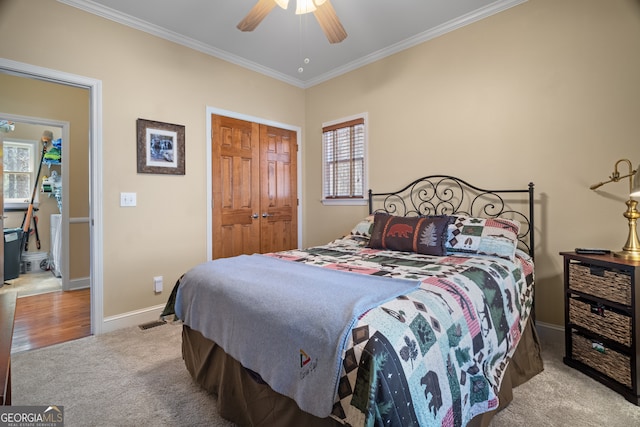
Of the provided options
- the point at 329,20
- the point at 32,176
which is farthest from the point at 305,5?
the point at 32,176

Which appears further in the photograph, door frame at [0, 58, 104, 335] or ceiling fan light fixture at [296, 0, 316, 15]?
door frame at [0, 58, 104, 335]

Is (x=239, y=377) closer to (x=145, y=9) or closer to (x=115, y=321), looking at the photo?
(x=115, y=321)

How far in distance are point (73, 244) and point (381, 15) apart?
465 centimetres

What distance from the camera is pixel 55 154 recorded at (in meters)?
4.52

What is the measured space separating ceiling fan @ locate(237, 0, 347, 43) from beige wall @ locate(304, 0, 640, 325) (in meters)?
1.34

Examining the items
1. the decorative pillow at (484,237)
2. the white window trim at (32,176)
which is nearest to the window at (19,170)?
the white window trim at (32,176)

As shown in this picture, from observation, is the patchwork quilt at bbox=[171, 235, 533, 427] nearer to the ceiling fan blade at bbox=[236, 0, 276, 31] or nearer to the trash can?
the ceiling fan blade at bbox=[236, 0, 276, 31]

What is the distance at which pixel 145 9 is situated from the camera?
2637 millimetres

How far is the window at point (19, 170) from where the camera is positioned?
4984 millimetres

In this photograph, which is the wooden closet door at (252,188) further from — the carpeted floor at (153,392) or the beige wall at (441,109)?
the carpeted floor at (153,392)

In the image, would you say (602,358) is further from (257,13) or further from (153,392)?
(257,13)

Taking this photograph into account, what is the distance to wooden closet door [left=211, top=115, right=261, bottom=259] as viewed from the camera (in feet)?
11.3

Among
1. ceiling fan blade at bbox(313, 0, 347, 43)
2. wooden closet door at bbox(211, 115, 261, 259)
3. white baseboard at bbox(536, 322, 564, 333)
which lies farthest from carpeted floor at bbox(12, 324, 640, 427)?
ceiling fan blade at bbox(313, 0, 347, 43)

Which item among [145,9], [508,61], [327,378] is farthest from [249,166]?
[327,378]
